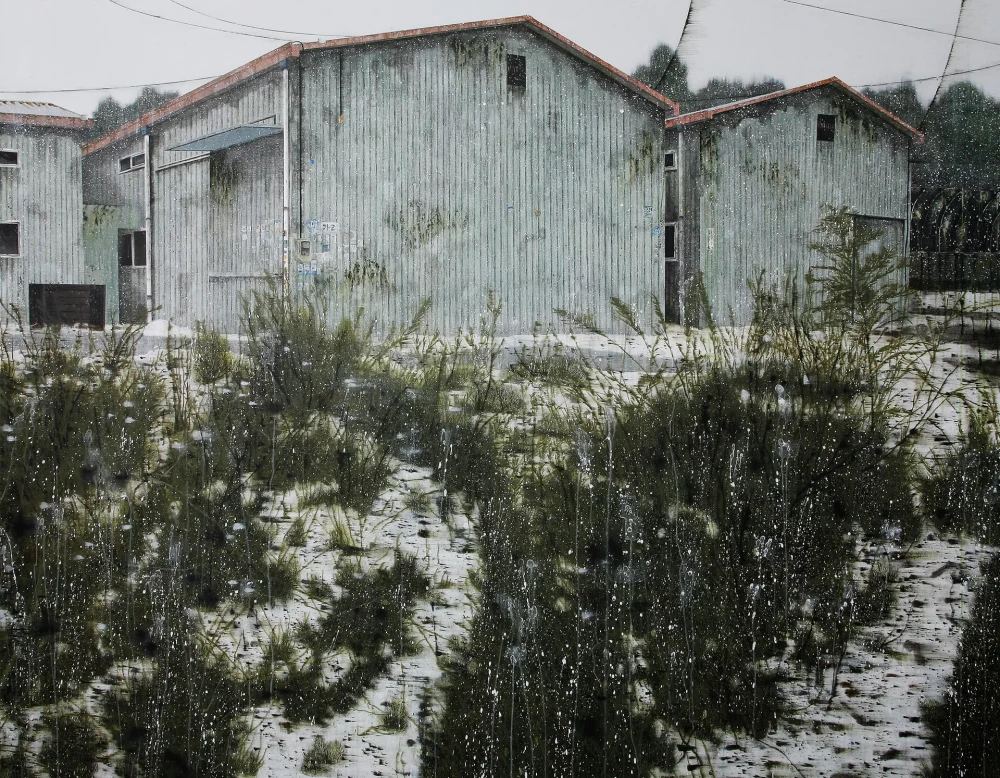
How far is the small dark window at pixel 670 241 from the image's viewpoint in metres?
5.80

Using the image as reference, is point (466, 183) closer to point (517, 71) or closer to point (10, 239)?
point (517, 71)

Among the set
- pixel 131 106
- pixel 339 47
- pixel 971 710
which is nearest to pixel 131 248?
pixel 131 106

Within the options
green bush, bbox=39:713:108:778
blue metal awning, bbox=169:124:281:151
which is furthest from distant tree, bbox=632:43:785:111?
green bush, bbox=39:713:108:778

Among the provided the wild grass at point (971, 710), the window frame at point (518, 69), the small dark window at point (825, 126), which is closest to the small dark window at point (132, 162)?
the window frame at point (518, 69)

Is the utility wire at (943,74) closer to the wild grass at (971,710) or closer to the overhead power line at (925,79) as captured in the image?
the overhead power line at (925,79)

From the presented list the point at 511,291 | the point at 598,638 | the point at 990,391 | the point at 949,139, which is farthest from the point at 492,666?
the point at 949,139

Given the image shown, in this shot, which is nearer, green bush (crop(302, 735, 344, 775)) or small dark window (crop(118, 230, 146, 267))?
green bush (crop(302, 735, 344, 775))

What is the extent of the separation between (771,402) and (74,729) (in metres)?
2.71

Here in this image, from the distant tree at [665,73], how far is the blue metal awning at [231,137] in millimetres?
2465

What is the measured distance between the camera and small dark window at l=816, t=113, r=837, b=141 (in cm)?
435

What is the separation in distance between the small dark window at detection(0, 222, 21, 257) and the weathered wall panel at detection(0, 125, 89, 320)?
0.04m

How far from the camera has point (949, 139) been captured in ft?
12.0

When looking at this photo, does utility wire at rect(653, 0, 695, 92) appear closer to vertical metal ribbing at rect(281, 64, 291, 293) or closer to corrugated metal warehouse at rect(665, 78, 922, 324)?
corrugated metal warehouse at rect(665, 78, 922, 324)

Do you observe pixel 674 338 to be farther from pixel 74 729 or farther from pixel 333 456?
pixel 74 729
